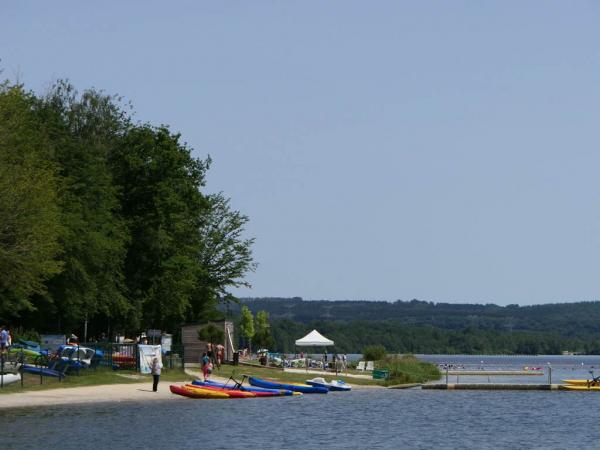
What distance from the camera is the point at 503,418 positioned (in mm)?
64125

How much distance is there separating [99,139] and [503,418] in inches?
1650

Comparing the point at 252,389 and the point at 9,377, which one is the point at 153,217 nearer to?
the point at 252,389

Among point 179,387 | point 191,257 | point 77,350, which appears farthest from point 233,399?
point 191,257

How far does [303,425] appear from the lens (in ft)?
182

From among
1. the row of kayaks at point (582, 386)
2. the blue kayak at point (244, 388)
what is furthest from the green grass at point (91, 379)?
the row of kayaks at point (582, 386)

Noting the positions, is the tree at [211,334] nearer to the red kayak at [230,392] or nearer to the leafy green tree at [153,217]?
the leafy green tree at [153,217]

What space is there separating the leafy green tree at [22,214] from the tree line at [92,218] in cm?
8

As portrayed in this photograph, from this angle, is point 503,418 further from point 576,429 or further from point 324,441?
point 324,441

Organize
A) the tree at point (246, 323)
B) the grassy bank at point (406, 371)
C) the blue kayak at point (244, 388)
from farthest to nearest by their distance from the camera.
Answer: the tree at point (246, 323), the grassy bank at point (406, 371), the blue kayak at point (244, 388)

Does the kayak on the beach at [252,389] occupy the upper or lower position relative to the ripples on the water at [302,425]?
upper

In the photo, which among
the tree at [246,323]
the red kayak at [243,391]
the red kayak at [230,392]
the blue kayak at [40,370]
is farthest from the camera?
the tree at [246,323]

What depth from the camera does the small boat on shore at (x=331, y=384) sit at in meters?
77.4

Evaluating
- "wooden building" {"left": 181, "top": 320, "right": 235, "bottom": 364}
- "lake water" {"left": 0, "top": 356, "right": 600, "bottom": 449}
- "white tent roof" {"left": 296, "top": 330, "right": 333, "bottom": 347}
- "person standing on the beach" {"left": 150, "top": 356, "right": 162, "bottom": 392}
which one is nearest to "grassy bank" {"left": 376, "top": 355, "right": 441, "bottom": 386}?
"white tent roof" {"left": 296, "top": 330, "right": 333, "bottom": 347}

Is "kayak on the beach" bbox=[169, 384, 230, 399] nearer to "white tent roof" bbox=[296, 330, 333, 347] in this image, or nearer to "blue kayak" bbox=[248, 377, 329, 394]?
"blue kayak" bbox=[248, 377, 329, 394]
